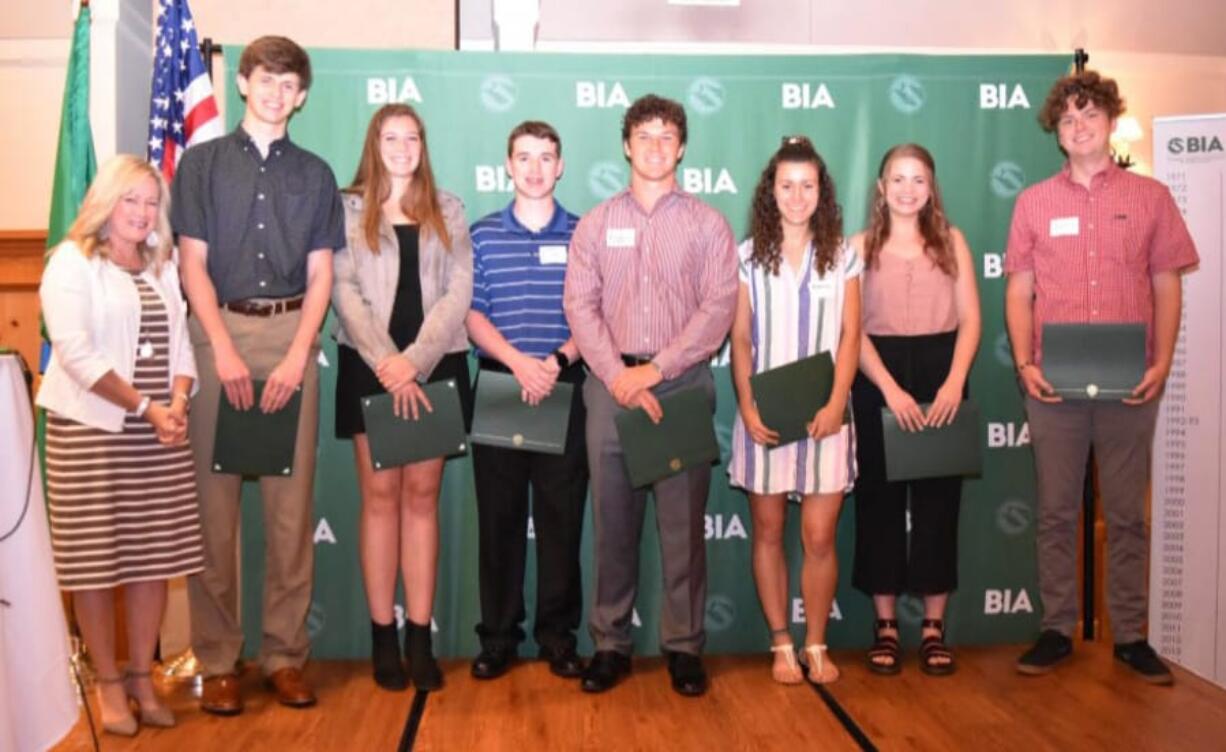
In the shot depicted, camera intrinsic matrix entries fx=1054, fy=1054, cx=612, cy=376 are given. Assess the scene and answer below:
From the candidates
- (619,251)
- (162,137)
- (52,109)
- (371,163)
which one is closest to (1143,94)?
(619,251)

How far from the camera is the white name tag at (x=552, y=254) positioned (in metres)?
3.30

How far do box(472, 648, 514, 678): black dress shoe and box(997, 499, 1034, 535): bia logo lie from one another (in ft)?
5.77

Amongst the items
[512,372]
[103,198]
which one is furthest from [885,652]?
[103,198]

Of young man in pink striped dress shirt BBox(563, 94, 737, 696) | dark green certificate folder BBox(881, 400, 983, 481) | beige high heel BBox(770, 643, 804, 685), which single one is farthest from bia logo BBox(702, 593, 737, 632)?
dark green certificate folder BBox(881, 400, 983, 481)

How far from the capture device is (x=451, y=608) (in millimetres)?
3570

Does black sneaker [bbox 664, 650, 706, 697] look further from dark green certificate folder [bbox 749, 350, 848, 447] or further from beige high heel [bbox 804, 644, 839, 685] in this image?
dark green certificate folder [bbox 749, 350, 848, 447]

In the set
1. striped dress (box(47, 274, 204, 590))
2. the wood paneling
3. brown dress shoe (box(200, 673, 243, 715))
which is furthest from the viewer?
the wood paneling

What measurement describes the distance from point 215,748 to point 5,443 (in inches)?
40.2

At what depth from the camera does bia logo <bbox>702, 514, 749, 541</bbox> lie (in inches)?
143

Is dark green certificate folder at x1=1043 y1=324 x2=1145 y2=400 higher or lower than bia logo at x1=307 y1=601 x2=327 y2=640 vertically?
higher

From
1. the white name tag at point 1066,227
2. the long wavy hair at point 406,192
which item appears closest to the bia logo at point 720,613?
the long wavy hair at point 406,192

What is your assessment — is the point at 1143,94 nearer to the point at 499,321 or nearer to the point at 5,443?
the point at 499,321

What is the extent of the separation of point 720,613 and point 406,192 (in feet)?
5.73

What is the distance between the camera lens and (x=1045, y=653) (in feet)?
10.9
